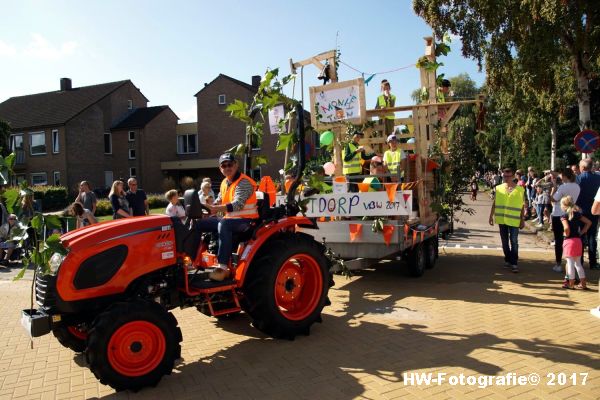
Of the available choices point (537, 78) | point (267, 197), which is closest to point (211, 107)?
point (537, 78)

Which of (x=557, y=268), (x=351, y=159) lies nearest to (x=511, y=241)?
(x=557, y=268)

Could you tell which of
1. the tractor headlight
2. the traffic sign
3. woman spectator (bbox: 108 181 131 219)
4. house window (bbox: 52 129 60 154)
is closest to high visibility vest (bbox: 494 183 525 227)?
the traffic sign

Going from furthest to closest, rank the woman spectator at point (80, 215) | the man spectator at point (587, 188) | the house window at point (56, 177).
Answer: the house window at point (56, 177), the woman spectator at point (80, 215), the man spectator at point (587, 188)

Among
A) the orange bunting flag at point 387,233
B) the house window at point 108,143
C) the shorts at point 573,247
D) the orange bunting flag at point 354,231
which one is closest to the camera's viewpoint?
the shorts at point 573,247

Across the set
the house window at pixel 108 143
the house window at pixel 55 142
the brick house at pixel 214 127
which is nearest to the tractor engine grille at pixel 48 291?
the brick house at pixel 214 127

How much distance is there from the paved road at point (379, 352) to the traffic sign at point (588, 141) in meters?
4.40

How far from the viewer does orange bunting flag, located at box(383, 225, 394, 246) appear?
6812 millimetres

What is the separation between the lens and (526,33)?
1290 cm

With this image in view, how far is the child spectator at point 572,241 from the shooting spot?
673 centimetres

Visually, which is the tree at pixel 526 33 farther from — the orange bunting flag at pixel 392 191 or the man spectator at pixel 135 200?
the man spectator at pixel 135 200

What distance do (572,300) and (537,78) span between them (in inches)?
358

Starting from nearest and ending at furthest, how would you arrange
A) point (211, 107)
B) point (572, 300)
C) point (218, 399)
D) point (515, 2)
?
point (218, 399) → point (572, 300) → point (515, 2) → point (211, 107)

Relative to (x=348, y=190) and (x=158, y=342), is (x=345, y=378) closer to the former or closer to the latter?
(x=158, y=342)

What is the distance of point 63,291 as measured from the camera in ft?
12.3
